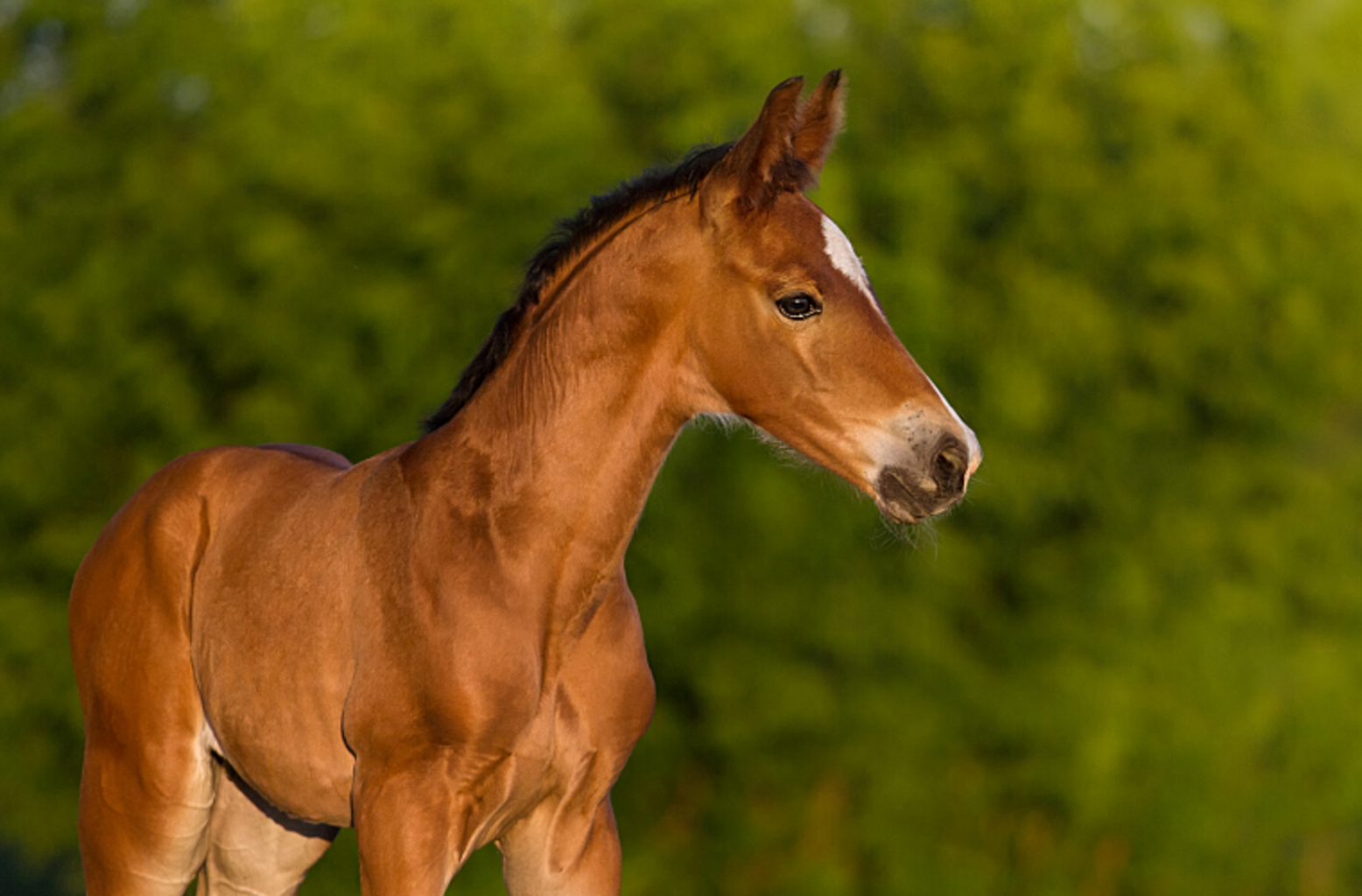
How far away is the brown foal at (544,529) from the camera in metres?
2.73

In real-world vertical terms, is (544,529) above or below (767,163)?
below

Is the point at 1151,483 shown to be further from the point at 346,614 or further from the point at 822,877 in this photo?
the point at 346,614

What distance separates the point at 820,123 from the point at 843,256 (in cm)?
37

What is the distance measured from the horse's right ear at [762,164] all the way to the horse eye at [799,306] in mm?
186

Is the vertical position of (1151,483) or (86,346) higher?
(86,346)

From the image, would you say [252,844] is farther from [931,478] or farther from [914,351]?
[914,351]

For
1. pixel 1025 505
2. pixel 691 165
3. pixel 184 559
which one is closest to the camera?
pixel 691 165

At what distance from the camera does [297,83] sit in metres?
7.90

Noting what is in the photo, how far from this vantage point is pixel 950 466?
2625mm

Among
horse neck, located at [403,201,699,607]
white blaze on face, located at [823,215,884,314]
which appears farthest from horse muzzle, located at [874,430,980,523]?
horse neck, located at [403,201,699,607]

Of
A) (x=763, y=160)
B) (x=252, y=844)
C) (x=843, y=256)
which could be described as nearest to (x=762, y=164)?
(x=763, y=160)

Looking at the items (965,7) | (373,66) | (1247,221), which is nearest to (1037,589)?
(1247,221)

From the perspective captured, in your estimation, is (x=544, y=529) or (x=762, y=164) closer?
(x=762, y=164)

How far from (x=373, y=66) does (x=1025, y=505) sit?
417 cm
